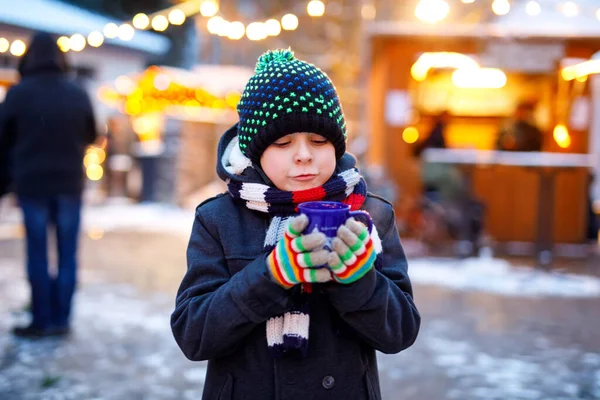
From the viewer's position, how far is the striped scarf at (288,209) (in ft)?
5.25

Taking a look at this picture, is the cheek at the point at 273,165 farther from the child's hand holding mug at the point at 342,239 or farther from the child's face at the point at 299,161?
the child's hand holding mug at the point at 342,239

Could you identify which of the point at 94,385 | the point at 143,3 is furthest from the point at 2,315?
the point at 143,3

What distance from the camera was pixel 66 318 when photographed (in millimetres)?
5078

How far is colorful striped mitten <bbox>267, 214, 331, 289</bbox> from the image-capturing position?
4.49 feet

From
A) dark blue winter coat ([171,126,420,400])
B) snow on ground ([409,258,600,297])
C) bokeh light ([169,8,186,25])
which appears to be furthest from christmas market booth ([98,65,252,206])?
dark blue winter coat ([171,126,420,400])

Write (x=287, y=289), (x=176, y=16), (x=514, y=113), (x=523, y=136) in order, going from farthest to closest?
(x=514, y=113)
(x=523, y=136)
(x=176, y=16)
(x=287, y=289)

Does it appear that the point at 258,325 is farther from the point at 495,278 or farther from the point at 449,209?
the point at 449,209

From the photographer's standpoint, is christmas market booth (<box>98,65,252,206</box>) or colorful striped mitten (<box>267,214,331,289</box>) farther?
christmas market booth (<box>98,65,252,206</box>)

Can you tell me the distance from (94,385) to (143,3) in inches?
822

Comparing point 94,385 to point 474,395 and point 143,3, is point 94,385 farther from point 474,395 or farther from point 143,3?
point 143,3

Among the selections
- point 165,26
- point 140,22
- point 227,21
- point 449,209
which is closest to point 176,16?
point 165,26

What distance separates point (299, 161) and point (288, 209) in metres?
0.12

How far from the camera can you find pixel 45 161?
4.83 meters

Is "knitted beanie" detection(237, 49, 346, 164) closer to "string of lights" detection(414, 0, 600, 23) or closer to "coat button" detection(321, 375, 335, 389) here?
"coat button" detection(321, 375, 335, 389)
